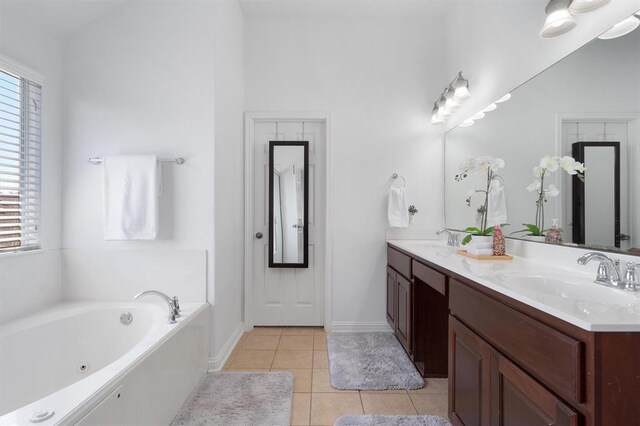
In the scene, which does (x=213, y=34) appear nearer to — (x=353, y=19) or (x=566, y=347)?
(x=353, y=19)

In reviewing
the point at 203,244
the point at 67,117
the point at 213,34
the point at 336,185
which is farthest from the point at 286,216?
the point at 67,117

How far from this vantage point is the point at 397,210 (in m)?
2.69

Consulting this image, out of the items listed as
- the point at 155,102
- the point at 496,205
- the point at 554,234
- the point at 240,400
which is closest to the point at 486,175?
the point at 496,205

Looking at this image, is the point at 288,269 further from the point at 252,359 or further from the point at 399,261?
the point at 399,261

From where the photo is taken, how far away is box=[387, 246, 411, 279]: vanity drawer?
7.02 ft

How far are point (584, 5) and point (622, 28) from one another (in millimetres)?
173

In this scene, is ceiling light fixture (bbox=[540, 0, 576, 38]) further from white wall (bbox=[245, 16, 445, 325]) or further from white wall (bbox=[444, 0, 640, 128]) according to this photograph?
white wall (bbox=[245, 16, 445, 325])

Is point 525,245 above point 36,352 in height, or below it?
above

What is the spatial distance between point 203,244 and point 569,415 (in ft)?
6.42

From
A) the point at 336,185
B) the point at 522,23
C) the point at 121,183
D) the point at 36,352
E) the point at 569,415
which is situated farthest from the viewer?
the point at 336,185

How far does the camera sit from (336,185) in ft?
9.16

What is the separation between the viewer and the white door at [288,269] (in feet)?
9.50

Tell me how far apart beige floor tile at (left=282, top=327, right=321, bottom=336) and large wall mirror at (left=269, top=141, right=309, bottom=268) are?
1.93ft

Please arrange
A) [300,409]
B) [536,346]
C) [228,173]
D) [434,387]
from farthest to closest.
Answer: [228,173] < [434,387] < [300,409] < [536,346]
